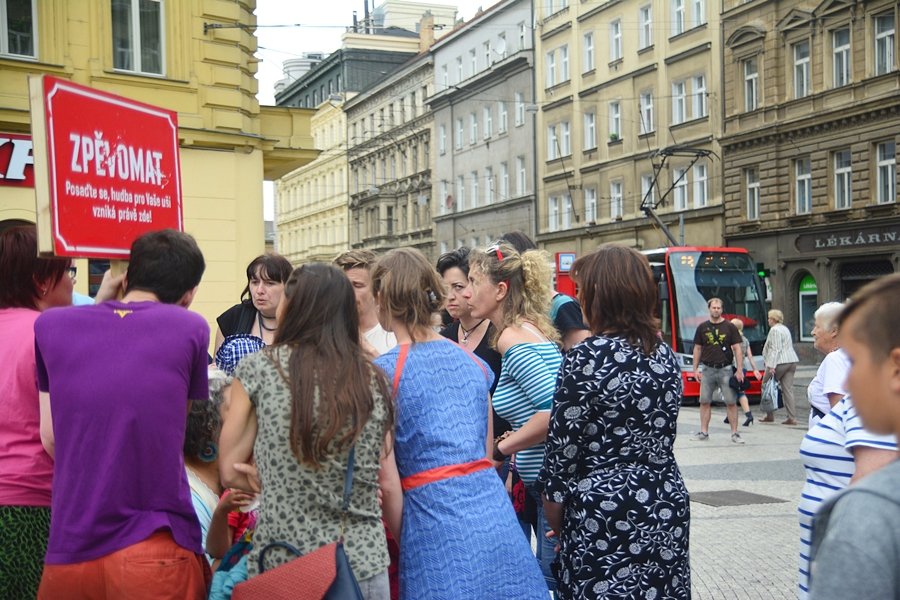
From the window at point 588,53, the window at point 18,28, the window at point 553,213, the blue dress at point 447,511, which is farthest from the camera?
the window at point 553,213

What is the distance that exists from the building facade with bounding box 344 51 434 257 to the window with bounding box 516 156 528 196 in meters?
11.0

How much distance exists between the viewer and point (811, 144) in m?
35.3

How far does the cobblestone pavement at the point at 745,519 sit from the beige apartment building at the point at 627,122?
21666 millimetres

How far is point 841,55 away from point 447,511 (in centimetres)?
3454

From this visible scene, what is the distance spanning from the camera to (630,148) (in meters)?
45.2

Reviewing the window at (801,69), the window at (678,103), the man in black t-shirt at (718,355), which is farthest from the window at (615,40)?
the man in black t-shirt at (718,355)

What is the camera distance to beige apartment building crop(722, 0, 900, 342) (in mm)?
32750

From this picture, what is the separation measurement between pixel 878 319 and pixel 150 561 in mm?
2181

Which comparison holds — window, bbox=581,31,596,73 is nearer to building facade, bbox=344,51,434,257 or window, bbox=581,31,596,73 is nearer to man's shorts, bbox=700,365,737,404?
building facade, bbox=344,51,434,257

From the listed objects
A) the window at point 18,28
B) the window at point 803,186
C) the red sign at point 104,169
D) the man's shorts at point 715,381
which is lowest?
the man's shorts at point 715,381

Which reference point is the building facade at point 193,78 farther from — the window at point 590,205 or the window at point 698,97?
the window at point 590,205

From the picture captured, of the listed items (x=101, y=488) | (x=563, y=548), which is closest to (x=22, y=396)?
(x=101, y=488)

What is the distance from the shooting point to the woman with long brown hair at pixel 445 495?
3.51 meters

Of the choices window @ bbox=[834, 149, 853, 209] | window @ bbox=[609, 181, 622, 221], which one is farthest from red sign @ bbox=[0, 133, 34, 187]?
window @ bbox=[609, 181, 622, 221]
